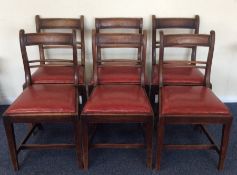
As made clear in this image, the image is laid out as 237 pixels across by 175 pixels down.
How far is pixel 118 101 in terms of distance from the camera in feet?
6.38

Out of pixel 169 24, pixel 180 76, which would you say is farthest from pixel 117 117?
pixel 169 24

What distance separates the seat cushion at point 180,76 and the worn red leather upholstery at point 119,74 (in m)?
0.16

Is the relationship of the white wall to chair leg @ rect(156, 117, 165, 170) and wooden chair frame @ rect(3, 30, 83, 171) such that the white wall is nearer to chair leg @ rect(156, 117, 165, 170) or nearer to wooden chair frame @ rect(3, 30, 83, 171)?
wooden chair frame @ rect(3, 30, 83, 171)

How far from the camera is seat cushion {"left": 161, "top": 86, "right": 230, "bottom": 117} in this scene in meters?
1.87

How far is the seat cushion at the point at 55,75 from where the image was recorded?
89.8 inches

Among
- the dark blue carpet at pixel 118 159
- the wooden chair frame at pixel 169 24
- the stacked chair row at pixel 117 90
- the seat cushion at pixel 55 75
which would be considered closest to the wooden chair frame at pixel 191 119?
the stacked chair row at pixel 117 90

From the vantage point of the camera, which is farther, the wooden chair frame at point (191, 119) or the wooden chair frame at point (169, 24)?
the wooden chair frame at point (169, 24)

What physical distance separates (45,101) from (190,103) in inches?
38.0

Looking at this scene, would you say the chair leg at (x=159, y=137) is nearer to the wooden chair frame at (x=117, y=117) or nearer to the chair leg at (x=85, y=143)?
the wooden chair frame at (x=117, y=117)

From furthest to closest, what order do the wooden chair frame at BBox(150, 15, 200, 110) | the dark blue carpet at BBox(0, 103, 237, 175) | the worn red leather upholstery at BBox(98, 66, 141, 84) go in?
the wooden chair frame at BBox(150, 15, 200, 110) → the worn red leather upholstery at BBox(98, 66, 141, 84) → the dark blue carpet at BBox(0, 103, 237, 175)

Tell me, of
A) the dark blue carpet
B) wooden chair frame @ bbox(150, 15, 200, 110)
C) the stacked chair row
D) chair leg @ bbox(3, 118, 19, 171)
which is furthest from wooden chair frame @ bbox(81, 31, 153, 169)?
chair leg @ bbox(3, 118, 19, 171)

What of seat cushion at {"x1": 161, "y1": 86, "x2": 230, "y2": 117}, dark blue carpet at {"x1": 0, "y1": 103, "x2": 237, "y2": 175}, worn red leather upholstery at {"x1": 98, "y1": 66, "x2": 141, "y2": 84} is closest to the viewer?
seat cushion at {"x1": 161, "y1": 86, "x2": 230, "y2": 117}

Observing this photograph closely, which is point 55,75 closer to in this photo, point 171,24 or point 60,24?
point 60,24

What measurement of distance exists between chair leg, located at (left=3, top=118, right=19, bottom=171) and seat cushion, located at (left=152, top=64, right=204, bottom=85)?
1.11 m
